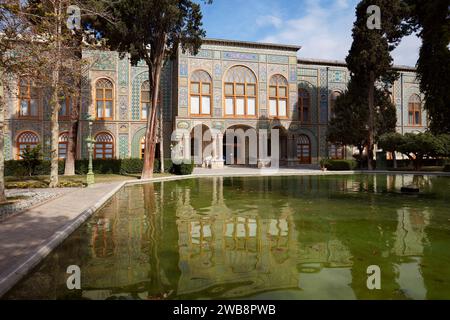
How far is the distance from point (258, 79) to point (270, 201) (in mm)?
21862

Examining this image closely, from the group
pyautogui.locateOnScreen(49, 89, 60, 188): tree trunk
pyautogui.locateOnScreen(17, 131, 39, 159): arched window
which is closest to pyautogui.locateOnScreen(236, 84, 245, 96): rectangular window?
pyautogui.locateOnScreen(49, 89, 60, 188): tree trunk

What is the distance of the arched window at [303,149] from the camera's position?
33312 mm

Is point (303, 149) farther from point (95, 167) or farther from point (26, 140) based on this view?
point (26, 140)

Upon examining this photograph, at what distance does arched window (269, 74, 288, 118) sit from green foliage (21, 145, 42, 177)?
794 inches

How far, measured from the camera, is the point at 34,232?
581 cm

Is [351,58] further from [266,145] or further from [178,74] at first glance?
[178,74]

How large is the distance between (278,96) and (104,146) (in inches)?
689

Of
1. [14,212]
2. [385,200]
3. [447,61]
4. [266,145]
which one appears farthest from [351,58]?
[14,212]

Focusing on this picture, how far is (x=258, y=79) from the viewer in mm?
29719

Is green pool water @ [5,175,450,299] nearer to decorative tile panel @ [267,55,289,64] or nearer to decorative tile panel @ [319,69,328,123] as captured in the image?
decorative tile panel @ [267,55,289,64]

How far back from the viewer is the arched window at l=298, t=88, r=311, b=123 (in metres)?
33.2

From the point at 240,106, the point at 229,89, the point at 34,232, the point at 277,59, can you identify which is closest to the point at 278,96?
the point at 277,59

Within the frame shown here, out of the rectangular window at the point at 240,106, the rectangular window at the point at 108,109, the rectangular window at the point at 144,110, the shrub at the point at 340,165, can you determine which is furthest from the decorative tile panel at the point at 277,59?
the rectangular window at the point at 108,109
